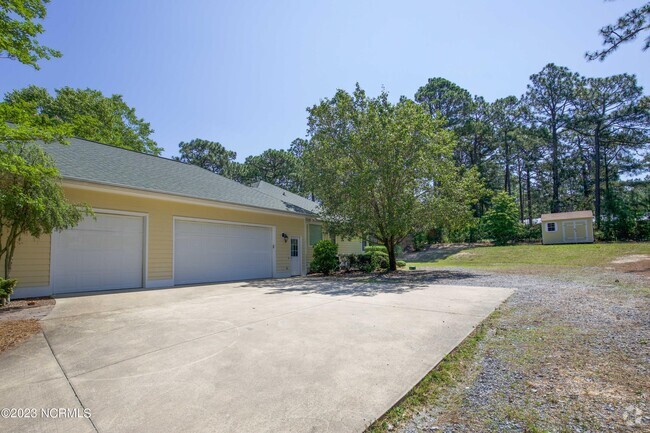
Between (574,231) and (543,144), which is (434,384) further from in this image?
(543,144)

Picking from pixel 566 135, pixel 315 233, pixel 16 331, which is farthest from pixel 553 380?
pixel 566 135

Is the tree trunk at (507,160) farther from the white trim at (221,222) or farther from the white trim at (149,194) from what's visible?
the white trim at (149,194)

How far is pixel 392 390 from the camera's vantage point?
9.02ft

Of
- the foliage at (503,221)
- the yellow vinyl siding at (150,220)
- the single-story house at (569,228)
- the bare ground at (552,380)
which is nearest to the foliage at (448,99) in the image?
the foliage at (503,221)

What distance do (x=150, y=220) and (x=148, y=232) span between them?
0.37m

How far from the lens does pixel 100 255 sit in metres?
8.75

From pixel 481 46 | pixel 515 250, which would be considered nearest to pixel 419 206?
pixel 481 46

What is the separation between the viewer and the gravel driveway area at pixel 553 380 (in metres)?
2.30

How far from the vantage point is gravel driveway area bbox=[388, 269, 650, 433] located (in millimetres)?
2299

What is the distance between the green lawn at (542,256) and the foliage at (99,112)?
23.0 meters

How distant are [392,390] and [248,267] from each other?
414 inches

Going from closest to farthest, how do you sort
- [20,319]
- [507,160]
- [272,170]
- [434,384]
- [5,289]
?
[434,384] < [20,319] < [5,289] < [507,160] < [272,170]

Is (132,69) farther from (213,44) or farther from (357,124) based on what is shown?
(357,124)

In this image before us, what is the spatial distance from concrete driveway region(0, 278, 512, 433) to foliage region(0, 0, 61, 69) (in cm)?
463
